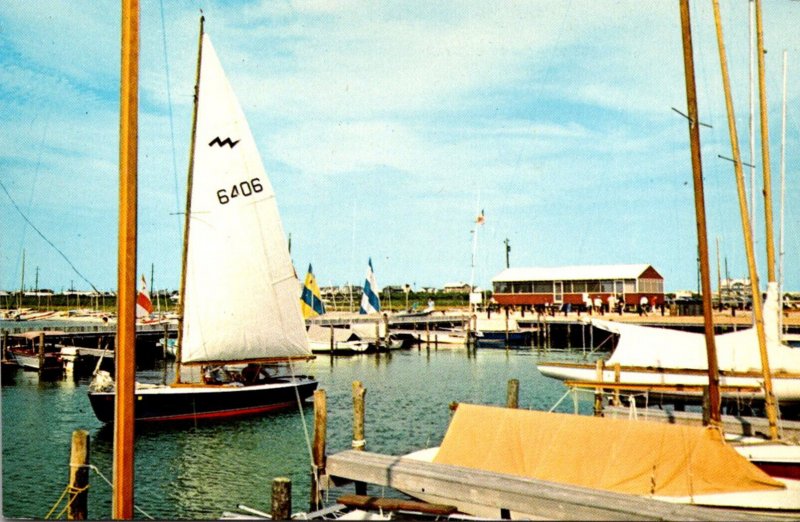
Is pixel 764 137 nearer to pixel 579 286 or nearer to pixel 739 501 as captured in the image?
pixel 739 501

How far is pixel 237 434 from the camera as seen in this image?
71.9 ft

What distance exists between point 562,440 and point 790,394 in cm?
1170

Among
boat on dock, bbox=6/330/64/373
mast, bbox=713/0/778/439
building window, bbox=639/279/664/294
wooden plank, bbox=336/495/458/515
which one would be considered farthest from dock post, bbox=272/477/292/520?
building window, bbox=639/279/664/294

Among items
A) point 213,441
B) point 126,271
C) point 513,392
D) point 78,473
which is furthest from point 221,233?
point 126,271

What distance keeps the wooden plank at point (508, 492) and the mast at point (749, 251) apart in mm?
6181

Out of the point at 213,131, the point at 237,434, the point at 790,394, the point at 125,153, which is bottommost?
the point at 237,434

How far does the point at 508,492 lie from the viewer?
880 cm

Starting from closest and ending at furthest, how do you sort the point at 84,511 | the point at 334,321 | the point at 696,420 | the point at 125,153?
1. the point at 125,153
2. the point at 84,511
3. the point at 696,420
4. the point at 334,321

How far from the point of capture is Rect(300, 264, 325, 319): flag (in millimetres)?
56844

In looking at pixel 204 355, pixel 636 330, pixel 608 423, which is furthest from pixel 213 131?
pixel 608 423

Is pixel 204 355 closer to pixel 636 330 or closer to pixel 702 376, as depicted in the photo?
pixel 636 330

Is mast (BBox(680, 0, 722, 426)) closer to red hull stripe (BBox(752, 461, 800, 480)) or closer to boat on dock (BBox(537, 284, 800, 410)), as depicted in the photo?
red hull stripe (BBox(752, 461, 800, 480))

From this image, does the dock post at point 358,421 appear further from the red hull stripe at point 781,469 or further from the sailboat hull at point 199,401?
the red hull stripe at point 781,469

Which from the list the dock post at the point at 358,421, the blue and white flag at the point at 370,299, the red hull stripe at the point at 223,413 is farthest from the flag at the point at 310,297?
the dock post at the point at 358,421
